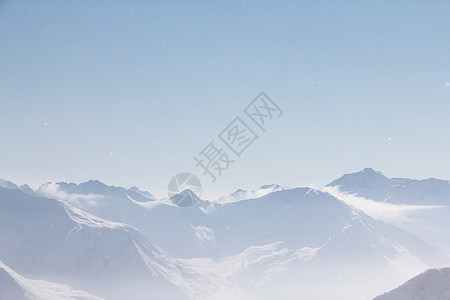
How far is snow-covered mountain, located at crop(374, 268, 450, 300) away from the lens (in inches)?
1516

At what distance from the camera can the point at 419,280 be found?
4094cm

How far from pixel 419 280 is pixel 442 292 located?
276 centimetres

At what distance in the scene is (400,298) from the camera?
131 ft

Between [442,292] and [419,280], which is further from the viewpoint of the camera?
[419,280]

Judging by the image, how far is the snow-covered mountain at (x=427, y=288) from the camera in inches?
1516

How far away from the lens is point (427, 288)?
39.5m

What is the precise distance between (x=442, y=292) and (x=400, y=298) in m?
3.71

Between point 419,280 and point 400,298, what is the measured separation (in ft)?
9.53
